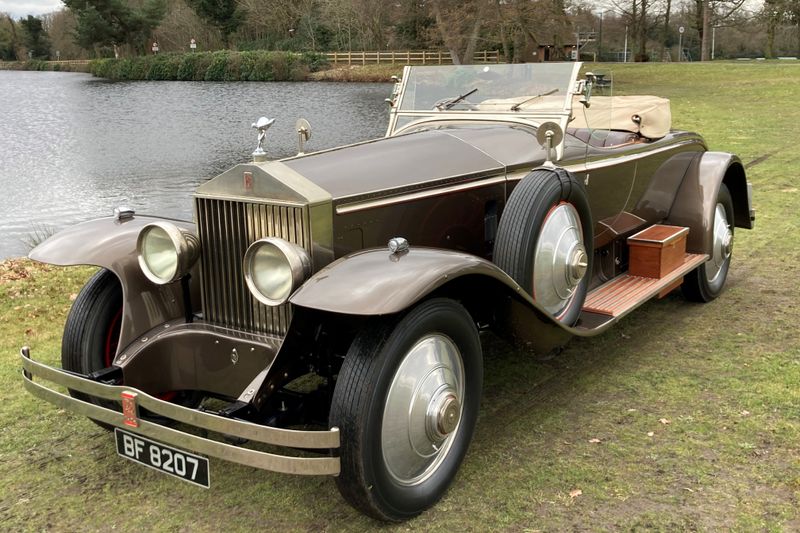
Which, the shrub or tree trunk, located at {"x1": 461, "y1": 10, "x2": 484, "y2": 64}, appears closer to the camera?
tree trunk, located at {"x1": 461, "y1": 10, "x2": 484, "y2": 64}

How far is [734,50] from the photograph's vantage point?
54.7 m

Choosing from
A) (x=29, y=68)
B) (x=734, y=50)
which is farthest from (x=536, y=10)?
(x=29, y=68)

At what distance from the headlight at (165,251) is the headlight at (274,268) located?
17.4 inches

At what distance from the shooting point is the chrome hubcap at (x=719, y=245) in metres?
5.53

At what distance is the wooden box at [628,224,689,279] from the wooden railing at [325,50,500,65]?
3744 cm

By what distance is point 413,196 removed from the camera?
3.55 meters

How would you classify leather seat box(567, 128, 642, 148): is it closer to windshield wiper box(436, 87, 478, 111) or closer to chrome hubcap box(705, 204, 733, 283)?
windshield wiper box(436, 87, 478, 111)

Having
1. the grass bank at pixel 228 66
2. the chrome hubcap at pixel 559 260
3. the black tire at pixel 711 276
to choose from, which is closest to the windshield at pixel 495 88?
the chrome hubcap at pixel 559 260

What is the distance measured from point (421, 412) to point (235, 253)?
1.14 meters

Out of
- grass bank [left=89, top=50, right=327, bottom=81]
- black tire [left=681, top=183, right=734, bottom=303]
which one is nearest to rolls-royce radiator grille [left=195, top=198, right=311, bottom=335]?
black tire [left=681, top=183, right=734, bottom=303]

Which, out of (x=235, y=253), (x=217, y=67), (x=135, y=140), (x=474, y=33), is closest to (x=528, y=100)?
(x=235, y=253)

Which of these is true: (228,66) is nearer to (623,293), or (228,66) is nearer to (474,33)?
(474,33)

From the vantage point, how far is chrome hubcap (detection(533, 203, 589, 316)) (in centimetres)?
365

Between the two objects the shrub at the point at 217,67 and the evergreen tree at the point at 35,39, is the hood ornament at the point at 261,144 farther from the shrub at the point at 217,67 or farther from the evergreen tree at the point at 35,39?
the evergreen tree at the point at 35,39
